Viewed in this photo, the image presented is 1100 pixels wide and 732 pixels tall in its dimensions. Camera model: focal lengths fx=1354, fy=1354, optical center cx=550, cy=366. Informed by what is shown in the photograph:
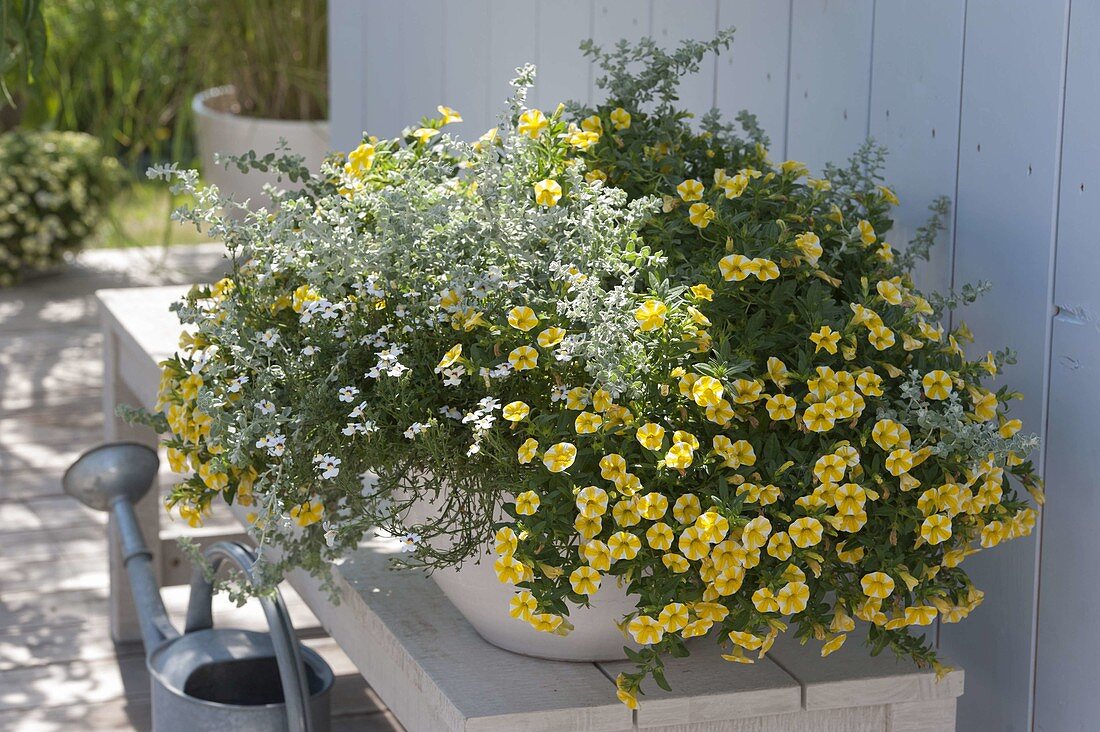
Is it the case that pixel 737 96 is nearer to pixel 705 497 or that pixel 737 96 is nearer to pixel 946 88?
pixel 946 88

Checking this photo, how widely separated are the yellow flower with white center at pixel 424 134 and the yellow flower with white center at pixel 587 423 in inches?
14.9

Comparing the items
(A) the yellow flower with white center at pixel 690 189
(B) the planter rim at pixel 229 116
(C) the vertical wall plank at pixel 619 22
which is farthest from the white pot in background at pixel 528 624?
(B) the planter rim at pixel 229 116

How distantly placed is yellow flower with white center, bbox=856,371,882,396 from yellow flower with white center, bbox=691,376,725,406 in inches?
4.3

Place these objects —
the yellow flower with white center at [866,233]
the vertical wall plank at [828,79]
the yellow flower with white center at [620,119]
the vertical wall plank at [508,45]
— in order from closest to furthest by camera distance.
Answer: the yellow flower with white center at [866,233] < the yellow flower with white center at [620,119] < the vertical wall plank at [828,79] < the vertical wall plank at [508,45]

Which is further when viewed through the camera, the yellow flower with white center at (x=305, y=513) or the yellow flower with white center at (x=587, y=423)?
the yellow flower with white center at (x=305, y=513)

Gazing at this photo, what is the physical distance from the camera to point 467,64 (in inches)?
88.6

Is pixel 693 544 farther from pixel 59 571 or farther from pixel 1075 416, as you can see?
pixel 59 571

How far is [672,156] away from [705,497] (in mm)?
382

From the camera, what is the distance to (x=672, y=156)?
1185 mm

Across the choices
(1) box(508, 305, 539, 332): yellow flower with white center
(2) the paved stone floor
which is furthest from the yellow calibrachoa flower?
(2) the paved stone floor

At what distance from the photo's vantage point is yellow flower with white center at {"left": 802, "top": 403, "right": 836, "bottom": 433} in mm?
920

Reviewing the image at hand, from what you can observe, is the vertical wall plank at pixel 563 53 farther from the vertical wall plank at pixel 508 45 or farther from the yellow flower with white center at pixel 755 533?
the yellow flower with white center at pixel 755 533

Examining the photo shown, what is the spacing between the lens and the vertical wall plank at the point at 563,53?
185 centimetres

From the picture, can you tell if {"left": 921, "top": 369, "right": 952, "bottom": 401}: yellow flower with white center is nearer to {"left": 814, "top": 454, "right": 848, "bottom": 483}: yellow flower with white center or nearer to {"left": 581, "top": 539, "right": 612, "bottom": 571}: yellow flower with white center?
{"left": 814, "top": 454, "right": 848, "bottom": 483}: yellow flower with white center
